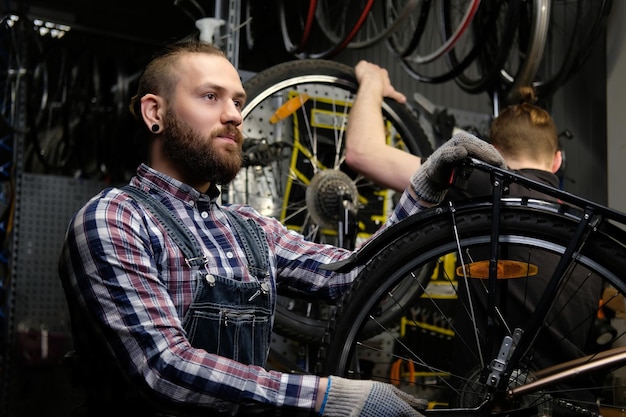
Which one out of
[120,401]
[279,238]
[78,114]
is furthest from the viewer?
[78,114]

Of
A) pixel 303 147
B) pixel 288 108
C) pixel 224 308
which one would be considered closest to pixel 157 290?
pixel 224 308

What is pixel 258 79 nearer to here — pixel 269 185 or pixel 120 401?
pixel 269 185

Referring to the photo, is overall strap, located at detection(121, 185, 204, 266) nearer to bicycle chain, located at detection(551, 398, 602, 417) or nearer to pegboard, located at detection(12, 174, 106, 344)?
bicycle chain, located at detection(551, 398, 602, 417)

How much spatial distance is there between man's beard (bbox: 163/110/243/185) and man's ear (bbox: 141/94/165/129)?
0.04 m

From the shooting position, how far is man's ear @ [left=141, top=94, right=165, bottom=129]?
65.2 inches

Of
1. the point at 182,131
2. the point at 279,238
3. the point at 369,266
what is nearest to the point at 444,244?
the point at 369,266

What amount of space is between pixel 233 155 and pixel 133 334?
0.49 metres

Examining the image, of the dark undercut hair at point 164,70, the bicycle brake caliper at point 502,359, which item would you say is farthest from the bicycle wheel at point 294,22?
the bicycle brake caliper at point 502,359

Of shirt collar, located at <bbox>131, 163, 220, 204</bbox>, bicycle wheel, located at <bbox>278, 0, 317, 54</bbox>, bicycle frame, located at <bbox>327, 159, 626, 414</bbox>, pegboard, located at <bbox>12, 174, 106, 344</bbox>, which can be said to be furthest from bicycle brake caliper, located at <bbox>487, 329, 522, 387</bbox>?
pegboard, located at <bbox>12, 174, 106, 344</bbox>

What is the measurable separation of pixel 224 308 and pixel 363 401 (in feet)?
1.24

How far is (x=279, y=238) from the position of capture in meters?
1.83

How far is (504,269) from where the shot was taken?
1523 mm

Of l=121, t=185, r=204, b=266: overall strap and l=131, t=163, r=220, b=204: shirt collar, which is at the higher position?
l=131, t=163, r=220, b=204: shirt collar

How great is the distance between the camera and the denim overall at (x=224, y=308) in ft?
4.80
